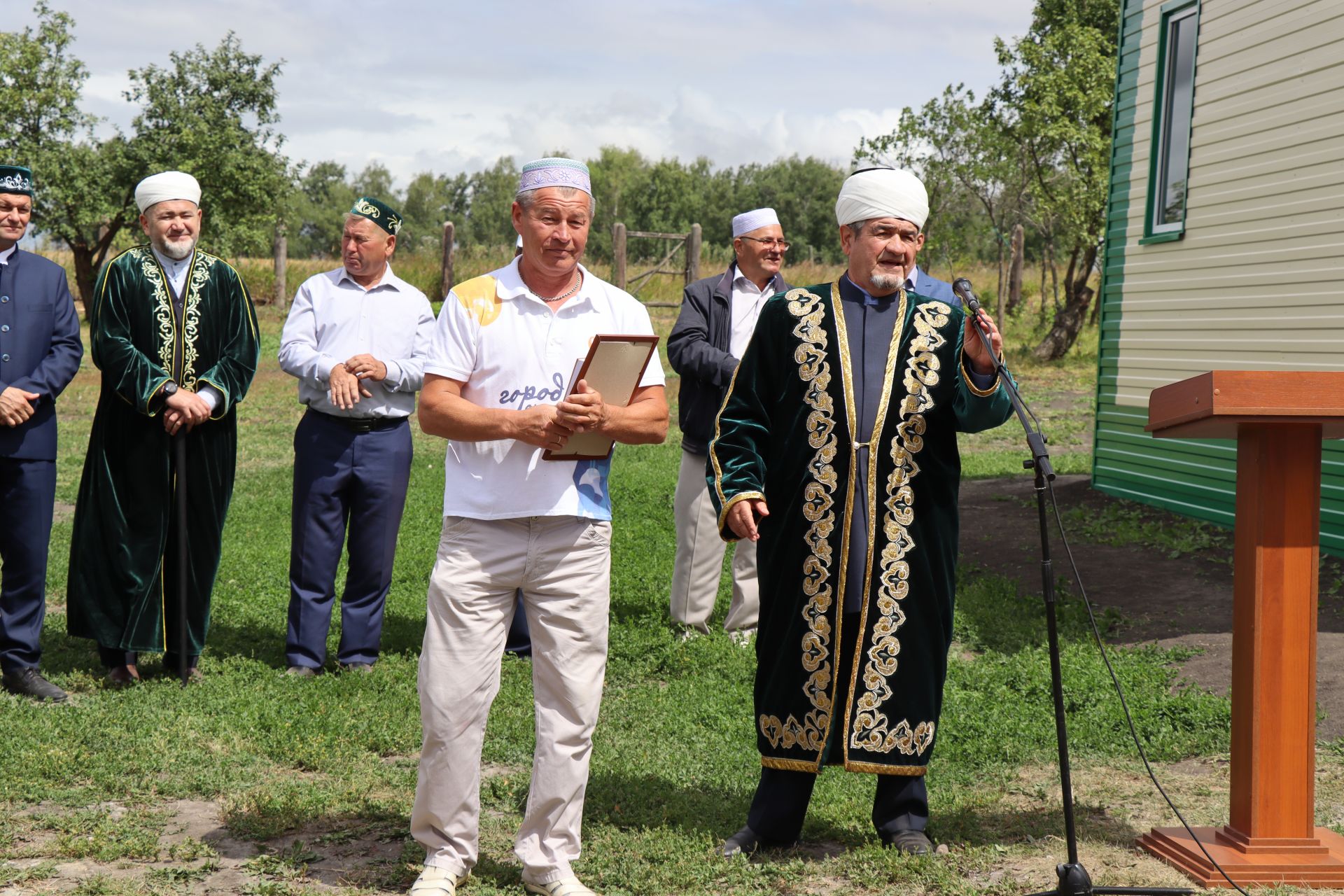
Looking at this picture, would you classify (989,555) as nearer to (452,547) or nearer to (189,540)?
(189,540)

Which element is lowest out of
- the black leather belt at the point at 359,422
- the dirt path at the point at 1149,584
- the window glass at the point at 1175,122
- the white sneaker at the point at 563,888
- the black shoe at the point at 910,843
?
the white sneaker at the point at 563,888

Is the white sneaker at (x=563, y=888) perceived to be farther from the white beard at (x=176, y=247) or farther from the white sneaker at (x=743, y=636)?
the white beard at (x=176, y=247)

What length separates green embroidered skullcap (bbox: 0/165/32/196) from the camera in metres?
6.43

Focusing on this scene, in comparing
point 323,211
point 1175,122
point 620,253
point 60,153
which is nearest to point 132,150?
point 60,153

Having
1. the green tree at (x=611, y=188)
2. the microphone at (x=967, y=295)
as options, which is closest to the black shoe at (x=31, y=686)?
the microphone at (x=967, y=295)

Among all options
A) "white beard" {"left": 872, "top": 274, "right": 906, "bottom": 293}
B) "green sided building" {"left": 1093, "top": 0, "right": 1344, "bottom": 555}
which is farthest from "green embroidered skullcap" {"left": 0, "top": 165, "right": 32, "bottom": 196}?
"green sided building" {"left": 1093, "top": 0, "right": 1344, "bottom": 555}

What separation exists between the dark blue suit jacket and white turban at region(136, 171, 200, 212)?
57cm

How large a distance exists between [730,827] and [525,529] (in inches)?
60.7

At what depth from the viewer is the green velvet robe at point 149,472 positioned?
673 cm

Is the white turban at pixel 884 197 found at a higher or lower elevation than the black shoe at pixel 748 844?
higher

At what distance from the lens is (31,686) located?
642 cm

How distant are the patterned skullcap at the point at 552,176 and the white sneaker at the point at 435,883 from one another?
217 cm

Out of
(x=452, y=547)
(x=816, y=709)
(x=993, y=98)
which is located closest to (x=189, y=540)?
(x=452, y=547)

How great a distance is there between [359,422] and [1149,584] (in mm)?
5349
